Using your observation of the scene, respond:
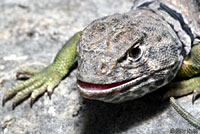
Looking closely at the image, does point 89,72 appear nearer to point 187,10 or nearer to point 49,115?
point 49,115

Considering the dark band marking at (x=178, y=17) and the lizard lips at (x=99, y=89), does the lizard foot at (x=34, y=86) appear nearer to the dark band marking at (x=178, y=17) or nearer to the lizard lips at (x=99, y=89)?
the lizard lips at (x=99, y=89)

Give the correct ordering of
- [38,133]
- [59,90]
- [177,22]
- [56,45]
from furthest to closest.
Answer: [56,45]
[59,90]
[177,22]
[38,133]

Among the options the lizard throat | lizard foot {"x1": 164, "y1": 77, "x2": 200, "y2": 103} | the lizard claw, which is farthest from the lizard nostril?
the lizard claw

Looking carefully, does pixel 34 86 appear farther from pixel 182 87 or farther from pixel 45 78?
pixel 182 87

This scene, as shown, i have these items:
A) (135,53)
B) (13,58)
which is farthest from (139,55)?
(13,58)

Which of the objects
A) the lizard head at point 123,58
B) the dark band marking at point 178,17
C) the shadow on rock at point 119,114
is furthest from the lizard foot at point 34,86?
the dark band marking at point 178,17

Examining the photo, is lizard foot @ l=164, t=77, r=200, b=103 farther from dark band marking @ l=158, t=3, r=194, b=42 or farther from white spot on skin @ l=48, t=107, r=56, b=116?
white spot on skin @ l=48, t=107, r=56, b=116

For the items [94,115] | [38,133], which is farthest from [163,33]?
[38,133]
